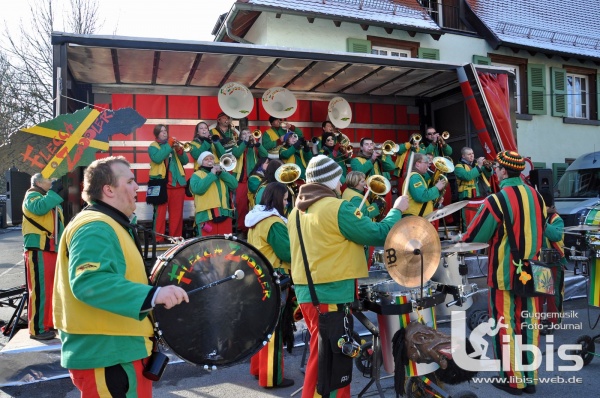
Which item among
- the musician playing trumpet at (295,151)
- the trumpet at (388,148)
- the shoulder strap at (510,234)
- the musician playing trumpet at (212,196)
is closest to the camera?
the shoulder strap at (510,234)

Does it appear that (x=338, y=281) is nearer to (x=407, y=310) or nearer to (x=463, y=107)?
(x=407, y=310)

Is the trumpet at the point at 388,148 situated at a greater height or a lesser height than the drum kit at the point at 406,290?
greater

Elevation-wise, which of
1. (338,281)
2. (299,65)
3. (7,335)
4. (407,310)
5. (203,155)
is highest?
(299,65)

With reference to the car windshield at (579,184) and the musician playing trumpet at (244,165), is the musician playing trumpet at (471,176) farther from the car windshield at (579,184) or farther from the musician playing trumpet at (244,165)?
the musician playing trumpet at (244,165)

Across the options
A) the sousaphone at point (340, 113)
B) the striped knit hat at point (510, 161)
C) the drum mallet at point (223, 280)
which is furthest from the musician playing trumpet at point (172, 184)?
the drum mallet at point (223, 280)

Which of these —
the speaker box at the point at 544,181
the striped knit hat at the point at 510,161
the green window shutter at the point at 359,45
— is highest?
the green window shutter at the point at 359,45

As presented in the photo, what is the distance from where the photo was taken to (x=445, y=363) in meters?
3.34

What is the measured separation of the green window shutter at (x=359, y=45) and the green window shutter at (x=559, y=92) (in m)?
6.30

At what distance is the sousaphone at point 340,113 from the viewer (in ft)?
34.8

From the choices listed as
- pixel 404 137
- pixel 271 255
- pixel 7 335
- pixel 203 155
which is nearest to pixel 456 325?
pixel 271 255

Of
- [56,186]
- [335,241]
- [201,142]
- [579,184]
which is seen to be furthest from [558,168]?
[335,241]

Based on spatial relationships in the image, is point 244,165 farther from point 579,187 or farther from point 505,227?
point 579,187

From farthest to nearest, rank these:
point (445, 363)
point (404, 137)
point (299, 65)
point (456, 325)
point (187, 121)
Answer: point (404, 137), point (187, 121), point (299, 65), point (456, 325), point (445, 363)

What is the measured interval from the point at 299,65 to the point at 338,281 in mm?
5906
